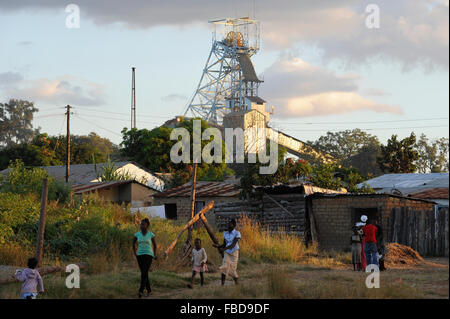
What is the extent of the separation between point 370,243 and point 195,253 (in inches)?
192

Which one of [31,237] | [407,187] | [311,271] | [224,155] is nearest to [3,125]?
[224,155]

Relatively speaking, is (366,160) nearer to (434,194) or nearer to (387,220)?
(434,194)

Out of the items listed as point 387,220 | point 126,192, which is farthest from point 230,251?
point 126,192

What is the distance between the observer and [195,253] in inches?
593

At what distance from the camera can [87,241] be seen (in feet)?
68.5

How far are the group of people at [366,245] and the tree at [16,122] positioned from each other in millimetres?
88207

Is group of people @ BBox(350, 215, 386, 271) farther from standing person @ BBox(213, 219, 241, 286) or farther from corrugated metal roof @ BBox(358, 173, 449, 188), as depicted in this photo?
corrugated metal roof @ BBox(358, 173, 449, 188)

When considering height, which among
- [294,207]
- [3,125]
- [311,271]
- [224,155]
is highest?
[3,125]

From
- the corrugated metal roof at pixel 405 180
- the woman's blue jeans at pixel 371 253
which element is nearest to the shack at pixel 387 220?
the woman's blue jeans at pixel 371 253

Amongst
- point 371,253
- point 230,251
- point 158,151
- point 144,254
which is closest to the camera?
point 144,254

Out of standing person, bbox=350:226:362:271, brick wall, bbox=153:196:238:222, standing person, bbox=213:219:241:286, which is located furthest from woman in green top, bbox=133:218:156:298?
brick wall, bbox=153:196:238:222

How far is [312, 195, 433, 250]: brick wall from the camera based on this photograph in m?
24.0

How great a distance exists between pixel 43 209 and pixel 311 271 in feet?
24.5
